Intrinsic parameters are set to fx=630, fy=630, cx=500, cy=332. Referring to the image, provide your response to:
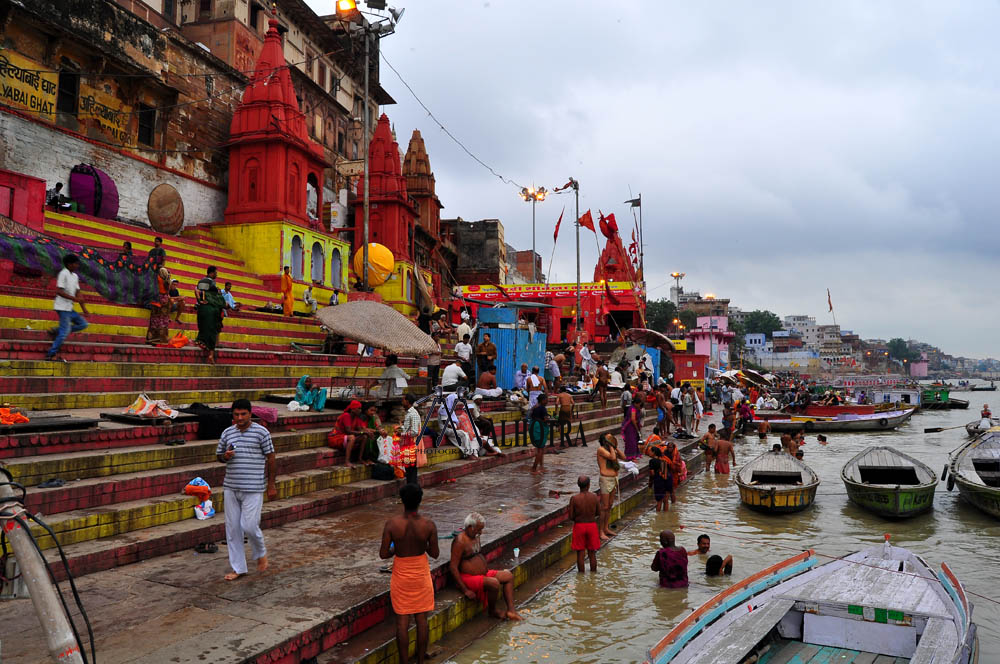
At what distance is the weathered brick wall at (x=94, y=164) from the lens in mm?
14344

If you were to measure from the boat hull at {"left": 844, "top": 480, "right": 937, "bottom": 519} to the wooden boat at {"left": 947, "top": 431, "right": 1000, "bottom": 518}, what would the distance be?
875 mm

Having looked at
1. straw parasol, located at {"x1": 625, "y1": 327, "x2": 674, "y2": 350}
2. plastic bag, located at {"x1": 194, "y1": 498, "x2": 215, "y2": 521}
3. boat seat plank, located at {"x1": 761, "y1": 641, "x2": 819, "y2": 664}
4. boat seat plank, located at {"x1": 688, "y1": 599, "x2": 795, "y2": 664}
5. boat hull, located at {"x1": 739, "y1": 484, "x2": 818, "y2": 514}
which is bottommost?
boat hull, located at {"x1": 739, "y1": 484, "x2": 818, "y2": 514}

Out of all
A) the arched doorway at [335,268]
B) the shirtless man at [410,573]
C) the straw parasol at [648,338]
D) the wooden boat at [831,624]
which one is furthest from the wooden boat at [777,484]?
the straw parasol at [648,338]

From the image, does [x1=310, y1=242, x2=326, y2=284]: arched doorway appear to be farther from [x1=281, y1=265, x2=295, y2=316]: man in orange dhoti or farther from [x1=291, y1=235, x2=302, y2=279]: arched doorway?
[x1=281, y1=265, x2=295, y2=316]: man in orange dhoti

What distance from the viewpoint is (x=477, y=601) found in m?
5.57

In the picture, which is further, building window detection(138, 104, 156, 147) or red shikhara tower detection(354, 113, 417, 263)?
red shikhara tower detection(354, 113, 417, 263)

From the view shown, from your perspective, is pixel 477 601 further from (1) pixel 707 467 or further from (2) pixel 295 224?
(2) pixel 295 224

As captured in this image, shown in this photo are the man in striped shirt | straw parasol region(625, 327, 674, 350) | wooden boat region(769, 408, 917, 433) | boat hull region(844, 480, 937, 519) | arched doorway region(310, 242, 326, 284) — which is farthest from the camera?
wooden boat region(769, 408, 917, 433)

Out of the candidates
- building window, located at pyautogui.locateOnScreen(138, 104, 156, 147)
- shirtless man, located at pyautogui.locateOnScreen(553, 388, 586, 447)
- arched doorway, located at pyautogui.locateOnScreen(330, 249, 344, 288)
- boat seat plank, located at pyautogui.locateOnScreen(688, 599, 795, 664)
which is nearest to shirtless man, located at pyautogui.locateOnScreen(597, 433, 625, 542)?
boat seat plank, located at pyautogui.locateOnScreen(688, 599, 795, 664)

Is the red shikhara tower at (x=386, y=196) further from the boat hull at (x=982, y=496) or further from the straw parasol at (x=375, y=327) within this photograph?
the boat hull at (x=982, y=496)

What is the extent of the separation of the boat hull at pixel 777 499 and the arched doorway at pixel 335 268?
14.9m

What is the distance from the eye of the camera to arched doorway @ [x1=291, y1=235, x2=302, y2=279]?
1953 cm

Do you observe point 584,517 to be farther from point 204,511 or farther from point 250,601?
point 204,511

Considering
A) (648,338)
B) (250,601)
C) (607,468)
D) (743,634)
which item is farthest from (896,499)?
(648,338)
